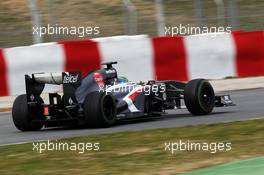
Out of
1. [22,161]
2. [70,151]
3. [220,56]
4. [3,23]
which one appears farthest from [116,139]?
[3,23]

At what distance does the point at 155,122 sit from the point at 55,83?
1541mm

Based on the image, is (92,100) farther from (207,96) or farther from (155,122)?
(207,96)

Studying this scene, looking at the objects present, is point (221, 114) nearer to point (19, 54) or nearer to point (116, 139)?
point (116, 139)

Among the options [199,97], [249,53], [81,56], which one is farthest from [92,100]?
[249,53]

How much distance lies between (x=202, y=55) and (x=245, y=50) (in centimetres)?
90

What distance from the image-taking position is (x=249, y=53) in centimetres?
1586

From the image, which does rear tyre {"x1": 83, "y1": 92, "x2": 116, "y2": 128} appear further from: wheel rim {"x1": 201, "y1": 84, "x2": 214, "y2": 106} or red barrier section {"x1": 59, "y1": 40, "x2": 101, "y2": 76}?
red barrier section {"x1": 59, "y1": 40, "x2": 101, "y2": 76}

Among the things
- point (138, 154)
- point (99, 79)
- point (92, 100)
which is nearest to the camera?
point (138, 154)

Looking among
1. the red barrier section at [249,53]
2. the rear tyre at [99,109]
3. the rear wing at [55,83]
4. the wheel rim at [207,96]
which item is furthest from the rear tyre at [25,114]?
the red barrier section at [249,53]

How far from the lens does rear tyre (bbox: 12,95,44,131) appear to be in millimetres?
10445

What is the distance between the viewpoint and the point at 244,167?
679 cm

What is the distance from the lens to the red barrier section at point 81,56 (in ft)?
48.4

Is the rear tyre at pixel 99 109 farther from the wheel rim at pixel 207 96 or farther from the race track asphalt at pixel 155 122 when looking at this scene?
the wheel rim at pixel 207 96

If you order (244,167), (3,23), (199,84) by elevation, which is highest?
(3,23)
